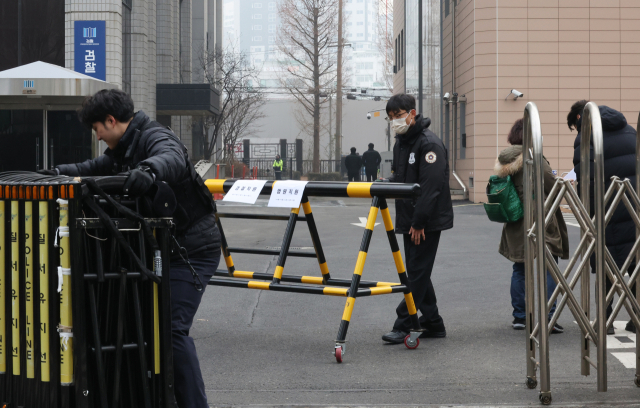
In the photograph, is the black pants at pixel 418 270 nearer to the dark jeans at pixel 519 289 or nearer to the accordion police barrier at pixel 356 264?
the accordion police barrier at pixel 356 264

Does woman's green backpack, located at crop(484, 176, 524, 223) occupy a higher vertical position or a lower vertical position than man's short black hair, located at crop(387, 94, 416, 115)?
lower

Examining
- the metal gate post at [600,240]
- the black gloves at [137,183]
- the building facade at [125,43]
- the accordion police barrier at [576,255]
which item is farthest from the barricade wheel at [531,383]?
the building facade at [125,43]

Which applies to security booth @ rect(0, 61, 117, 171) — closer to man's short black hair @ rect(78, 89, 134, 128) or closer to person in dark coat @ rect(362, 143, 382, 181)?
man's short black hair @ rect(78, 89, 134, 128)

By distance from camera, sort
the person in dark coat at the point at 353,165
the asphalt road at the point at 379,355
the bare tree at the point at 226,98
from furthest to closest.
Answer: the bare tree at the point at 226,98 < the person in dark coat at the point at 353,165 < the asphalt road at the point at 379,355

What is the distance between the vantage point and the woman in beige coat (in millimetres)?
5992

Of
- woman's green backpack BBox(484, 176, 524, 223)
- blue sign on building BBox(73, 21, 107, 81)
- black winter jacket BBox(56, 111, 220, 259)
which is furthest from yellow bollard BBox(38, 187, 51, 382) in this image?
blue sign on building BBox(73, 21, 107, 81)

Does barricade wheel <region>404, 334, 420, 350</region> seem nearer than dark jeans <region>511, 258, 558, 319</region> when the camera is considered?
Yes

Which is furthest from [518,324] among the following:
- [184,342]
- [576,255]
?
[184,342]

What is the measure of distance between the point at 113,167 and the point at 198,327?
2897 millimetres

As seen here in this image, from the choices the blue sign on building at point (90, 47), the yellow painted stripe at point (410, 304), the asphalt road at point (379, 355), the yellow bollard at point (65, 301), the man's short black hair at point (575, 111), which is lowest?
the asphalt road at point (379, 355)

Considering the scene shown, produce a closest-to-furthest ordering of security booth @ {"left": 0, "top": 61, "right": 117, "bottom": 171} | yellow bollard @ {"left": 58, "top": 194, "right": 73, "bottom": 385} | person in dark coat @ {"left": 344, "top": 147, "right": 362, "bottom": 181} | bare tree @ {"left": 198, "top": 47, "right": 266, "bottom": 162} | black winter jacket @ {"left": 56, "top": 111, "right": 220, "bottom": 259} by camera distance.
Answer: yellow bollard @ {"left": 58, "top": 194, "right": 73, "bottom": 385} < black winter jacket @ {"left": 56, "top": 111, "right": 220, "bottom": 259} < security booth @ {"left": 0, "top": 61, "right": 117, "bottom": 171} < person in dark coat @ {"left": 344, "top": 147, "right": 362, "bottom": 181} < bare tree @ {"left": 198, "top": 47, "right": 266, "bottom": 162}

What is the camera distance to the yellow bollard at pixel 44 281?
9.49 feet

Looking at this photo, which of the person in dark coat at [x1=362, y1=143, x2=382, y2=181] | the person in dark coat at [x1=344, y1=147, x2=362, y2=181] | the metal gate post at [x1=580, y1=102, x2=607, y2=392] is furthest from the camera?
the person in dark coat at [x1=362, y1=143, x2=382, y2=181]

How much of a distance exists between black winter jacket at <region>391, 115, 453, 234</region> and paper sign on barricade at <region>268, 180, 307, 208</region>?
803mm
